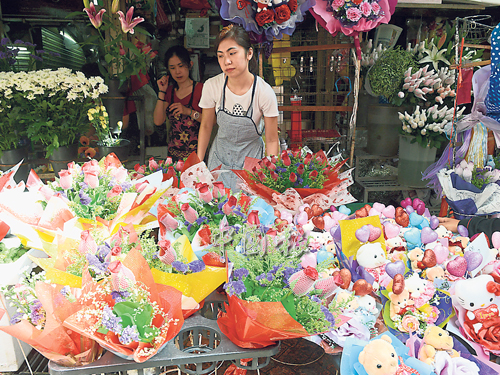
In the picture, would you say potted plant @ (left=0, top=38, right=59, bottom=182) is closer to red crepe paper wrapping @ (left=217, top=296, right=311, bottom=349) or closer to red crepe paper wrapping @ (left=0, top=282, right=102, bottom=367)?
red crepe paper wrapping @ (left=0, top=282, right=102, bottom=367)

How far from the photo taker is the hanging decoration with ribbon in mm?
1817

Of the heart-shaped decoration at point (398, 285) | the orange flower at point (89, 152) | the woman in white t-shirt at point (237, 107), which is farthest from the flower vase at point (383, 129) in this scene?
the heart-shaped decoration at point (398, 285)

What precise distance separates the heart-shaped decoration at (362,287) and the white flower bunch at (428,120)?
2.34m

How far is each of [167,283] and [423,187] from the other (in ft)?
9.33

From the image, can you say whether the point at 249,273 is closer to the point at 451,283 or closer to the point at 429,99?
the point at 451,283

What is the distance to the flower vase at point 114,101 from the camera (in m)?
2.37

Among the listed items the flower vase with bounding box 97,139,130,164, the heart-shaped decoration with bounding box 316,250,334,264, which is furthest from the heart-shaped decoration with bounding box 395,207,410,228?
the flower vase with bounding box 97,139,130,164

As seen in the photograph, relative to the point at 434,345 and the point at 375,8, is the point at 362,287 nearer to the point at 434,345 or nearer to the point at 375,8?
the point at 434,345

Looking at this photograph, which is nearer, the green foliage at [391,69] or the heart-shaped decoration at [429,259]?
the heart-shaped decoration at [429,259]

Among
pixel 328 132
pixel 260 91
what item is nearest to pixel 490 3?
pixel 328 132

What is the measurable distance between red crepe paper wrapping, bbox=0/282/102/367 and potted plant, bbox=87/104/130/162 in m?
1.55

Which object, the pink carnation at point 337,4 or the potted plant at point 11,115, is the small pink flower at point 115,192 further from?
the pink carnation at point 337,4

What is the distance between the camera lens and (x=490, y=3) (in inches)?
133

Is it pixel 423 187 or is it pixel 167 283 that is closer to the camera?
pixel 167 283
